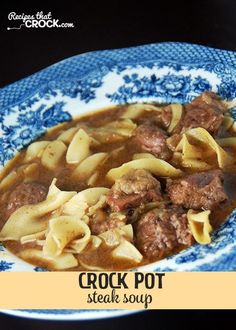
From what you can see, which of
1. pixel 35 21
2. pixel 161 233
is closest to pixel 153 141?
pixel 161 233

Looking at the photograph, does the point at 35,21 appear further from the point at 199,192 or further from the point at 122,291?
the point at 122,291

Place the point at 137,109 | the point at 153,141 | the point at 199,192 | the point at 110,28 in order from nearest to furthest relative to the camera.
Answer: the point at 199,192 → the point at 153,141 → the point at 110,28 → the point at 137,109

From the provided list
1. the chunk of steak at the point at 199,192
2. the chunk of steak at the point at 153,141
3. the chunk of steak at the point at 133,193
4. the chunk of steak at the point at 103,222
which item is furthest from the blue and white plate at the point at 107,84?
the chunk of steak at the point at 103,222

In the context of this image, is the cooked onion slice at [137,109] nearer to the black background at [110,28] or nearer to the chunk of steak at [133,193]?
the black background at [110,28]

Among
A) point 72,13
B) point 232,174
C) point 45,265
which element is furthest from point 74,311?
point 72,13

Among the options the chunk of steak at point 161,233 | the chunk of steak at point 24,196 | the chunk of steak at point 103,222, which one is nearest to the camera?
the chunk of steak at point 161,233

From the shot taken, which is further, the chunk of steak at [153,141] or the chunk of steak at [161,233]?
the chunk of steak at [153,141]
